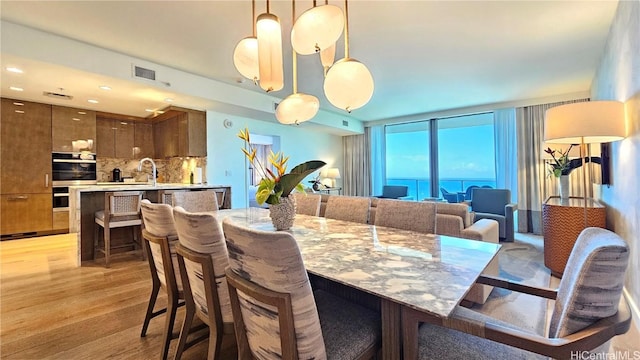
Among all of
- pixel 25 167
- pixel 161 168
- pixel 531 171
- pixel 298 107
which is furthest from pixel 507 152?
pixel 25 167

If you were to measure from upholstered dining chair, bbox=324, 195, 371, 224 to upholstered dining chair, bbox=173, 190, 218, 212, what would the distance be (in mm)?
1345

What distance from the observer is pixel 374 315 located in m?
1.25

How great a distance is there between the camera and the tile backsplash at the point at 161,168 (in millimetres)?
5631

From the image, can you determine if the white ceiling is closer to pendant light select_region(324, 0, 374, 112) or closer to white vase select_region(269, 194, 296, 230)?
pendant light select_region(324, 0, 374, 112)

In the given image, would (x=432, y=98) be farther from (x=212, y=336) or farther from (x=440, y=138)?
(x=212, y=336)

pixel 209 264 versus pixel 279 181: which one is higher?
pixel 279 181

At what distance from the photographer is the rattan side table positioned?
111 inches

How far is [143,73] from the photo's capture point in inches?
145

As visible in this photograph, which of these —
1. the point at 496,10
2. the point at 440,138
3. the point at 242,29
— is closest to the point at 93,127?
the point at 242,29

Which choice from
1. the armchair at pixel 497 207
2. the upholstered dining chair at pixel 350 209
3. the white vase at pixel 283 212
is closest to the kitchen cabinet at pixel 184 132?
the upholstered dining chair at pixel 350 209

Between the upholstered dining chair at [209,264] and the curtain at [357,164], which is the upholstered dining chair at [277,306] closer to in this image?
the upholstered dining chair at [209,264]

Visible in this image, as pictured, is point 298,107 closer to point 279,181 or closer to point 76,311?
point 279,181

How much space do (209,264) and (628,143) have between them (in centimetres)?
321

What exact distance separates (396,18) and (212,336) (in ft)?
9.67
